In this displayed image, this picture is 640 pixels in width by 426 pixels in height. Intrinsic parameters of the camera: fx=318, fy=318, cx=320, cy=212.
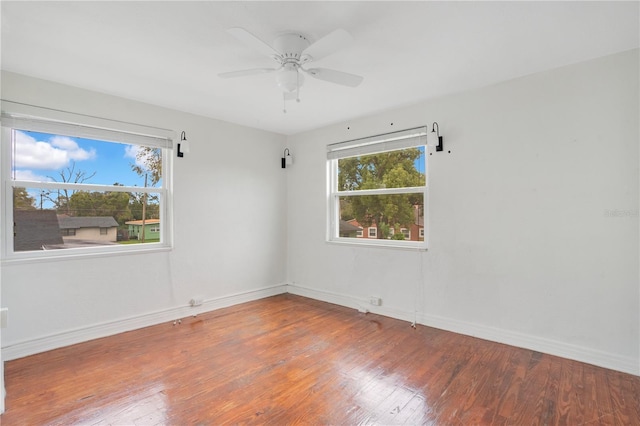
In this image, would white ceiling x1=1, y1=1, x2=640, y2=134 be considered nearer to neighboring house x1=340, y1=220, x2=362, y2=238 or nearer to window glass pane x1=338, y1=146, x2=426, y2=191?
window glass pane x1=338, y1=146, x2=426, y2=191

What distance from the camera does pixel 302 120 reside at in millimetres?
3982

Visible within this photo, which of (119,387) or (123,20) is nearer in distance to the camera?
(123,20)

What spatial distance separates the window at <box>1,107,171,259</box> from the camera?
8.78 feet

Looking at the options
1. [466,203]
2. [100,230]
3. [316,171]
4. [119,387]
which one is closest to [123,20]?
[100,230]

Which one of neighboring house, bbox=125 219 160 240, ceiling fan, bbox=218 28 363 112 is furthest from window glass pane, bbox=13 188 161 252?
ceiling fan, bbox=218 28 363 112

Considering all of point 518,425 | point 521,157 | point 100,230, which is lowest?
point 518,425

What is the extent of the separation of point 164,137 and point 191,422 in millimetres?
2782

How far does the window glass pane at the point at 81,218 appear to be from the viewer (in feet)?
8.95

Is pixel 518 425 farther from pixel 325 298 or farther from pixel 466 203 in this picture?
pixel 325 298

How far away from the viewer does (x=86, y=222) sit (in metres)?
3.06

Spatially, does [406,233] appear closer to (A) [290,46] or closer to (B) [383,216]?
(B) [383,216]

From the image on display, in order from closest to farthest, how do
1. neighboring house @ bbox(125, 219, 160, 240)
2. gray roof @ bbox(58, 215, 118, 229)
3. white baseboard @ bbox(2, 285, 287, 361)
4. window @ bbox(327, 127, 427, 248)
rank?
white baseboard @ bbox(2, 285, 287, 361) < gray roof @ bbox(58, 215, 118, 229) < neighboring house @ bbox(125, 219, 160, 240) < window @ bbox(327, 127, 427, 248)

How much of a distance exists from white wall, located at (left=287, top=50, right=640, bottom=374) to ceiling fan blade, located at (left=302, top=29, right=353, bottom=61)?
1.78 meters

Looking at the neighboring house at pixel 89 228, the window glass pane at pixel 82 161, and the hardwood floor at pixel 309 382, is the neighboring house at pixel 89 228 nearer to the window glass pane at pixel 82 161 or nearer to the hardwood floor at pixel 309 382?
the window glass pane at pixel 82 161
